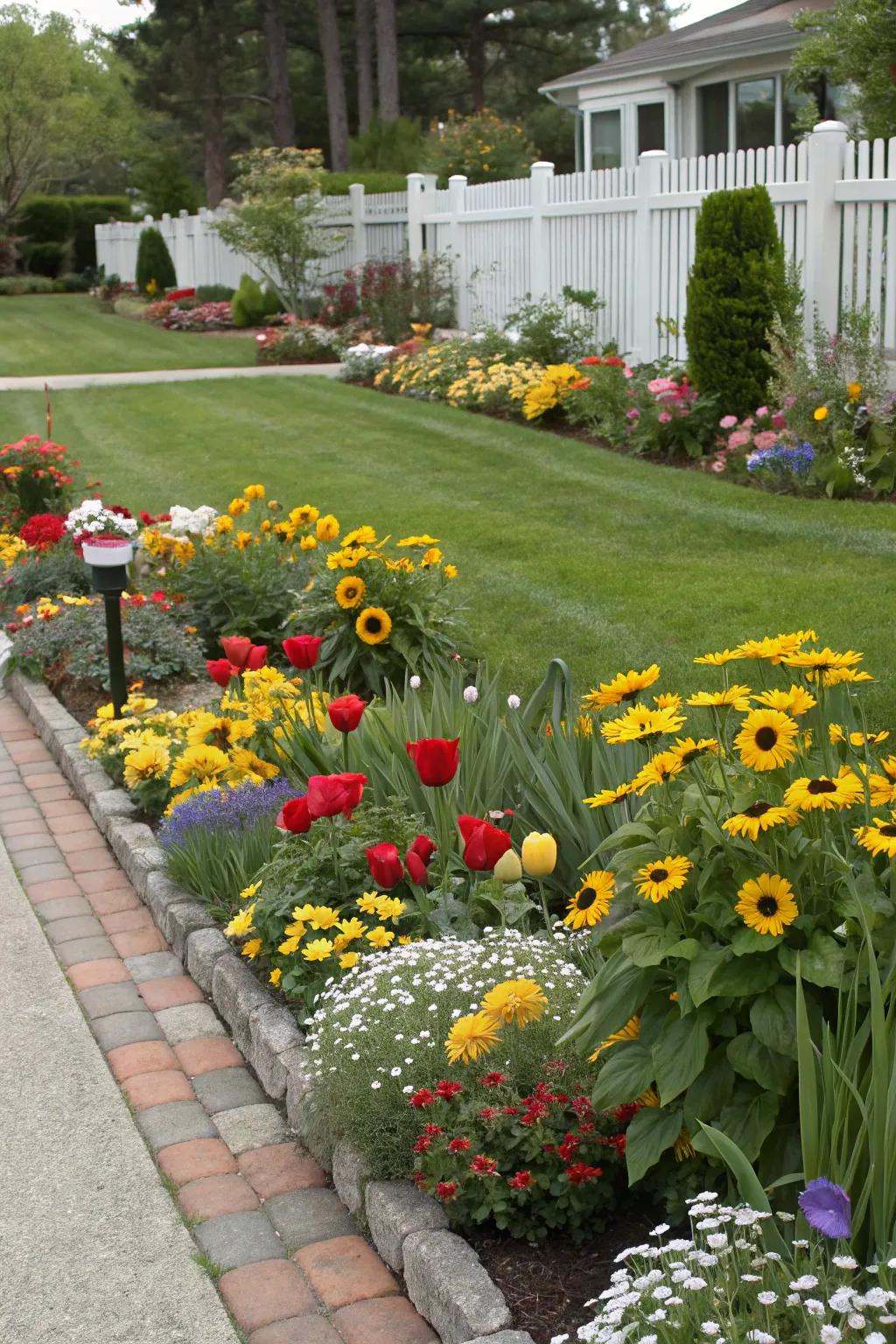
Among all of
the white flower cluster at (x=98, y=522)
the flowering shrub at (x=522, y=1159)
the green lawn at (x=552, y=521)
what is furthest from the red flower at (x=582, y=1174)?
the white flower cluster at (x=98, y=522)

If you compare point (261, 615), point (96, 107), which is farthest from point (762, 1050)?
point (96, 107)

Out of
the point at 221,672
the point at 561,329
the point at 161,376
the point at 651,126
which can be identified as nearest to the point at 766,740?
the point at 221,672

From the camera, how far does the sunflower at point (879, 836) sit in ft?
7.87

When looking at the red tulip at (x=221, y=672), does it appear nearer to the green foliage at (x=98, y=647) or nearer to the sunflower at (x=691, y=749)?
the green foliage at (x=98, y=647)

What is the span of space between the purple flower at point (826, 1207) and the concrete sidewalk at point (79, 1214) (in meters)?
1.14

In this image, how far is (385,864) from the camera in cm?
334

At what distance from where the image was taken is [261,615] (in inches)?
265

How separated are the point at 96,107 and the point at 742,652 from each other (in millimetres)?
46199

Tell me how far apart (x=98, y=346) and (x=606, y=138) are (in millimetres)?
8160

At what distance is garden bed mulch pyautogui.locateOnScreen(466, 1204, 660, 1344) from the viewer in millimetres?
2525

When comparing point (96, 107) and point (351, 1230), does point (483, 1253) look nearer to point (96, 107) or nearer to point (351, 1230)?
point (351, 1230)

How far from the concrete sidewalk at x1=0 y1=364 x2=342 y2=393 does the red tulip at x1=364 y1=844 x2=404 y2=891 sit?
1376 centimetres

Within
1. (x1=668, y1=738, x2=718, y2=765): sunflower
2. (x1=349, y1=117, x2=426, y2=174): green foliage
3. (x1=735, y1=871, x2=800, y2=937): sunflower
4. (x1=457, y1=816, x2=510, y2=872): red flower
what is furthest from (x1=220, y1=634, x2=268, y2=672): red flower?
(x1=349, y1=117, x2=426, y2=174): green foliage

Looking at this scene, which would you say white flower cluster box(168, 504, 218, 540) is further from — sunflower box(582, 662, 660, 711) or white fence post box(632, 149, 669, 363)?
white fence post box(632, 149, 669, 363)
